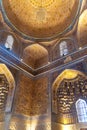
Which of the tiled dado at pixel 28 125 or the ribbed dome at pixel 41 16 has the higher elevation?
the ribbed dome at pixel 41 16

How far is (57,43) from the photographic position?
35.3 feet

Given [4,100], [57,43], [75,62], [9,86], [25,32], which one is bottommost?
[4,100]

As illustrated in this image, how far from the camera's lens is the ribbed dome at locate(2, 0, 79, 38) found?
35.4ft

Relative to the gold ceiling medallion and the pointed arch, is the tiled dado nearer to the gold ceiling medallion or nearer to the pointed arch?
the pointed arch

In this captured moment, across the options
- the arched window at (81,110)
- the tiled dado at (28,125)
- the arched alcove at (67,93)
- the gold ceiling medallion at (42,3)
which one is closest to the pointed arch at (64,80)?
the arched alcove at (67,93)

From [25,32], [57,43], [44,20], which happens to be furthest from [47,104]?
[44,20]

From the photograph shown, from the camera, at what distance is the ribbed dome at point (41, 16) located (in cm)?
1080

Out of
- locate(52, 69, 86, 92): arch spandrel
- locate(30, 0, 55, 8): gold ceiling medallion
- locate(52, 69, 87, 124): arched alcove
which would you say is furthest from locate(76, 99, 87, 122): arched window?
locate(30, 0, 55, 8): gold ceiling medallion

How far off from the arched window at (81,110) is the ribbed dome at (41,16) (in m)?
5.13

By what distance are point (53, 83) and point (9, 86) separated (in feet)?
8.22

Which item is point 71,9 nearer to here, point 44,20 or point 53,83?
point 44,20

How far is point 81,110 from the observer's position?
8258 millimetres

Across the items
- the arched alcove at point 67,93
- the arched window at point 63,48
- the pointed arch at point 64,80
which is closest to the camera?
the arched alcove at point 67,93

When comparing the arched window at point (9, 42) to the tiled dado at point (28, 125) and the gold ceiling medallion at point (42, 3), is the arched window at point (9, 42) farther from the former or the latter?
the tiled dado at point (28, 125)
